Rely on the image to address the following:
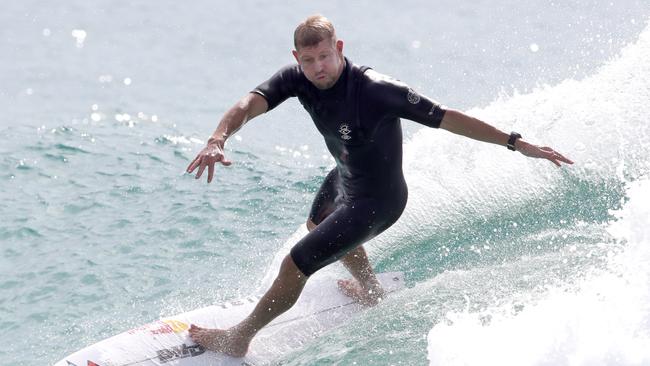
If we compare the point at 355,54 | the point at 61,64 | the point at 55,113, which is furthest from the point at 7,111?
the point at 355,54

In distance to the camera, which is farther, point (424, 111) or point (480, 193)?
point (480, 193)

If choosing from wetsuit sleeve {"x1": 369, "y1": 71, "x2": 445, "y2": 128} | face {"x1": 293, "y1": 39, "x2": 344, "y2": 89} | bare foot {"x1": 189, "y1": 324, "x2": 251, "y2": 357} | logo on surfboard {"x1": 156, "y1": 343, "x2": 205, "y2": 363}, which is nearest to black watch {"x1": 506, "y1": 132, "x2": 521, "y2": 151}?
wetsuit sleeve {"x1": 369, "y1": 71, "x2": 445, "y2": 128}

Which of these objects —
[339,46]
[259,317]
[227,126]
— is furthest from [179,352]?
[339,46]

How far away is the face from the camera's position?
17.7 feet

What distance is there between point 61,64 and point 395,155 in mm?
10004

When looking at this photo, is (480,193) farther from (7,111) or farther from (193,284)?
(7,111)

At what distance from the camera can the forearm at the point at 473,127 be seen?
5.49 m

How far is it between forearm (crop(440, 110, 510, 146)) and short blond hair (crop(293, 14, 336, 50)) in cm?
83

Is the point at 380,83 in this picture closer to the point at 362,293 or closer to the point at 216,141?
the point at 216,141

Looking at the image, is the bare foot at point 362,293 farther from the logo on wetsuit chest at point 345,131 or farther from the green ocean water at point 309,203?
the logo on wetsuit chest at point 345,131

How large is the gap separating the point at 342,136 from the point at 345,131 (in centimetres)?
5

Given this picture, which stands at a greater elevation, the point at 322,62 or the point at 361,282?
the point at 322,62

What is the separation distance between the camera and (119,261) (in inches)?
325

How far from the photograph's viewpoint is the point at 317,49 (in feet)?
17.7
